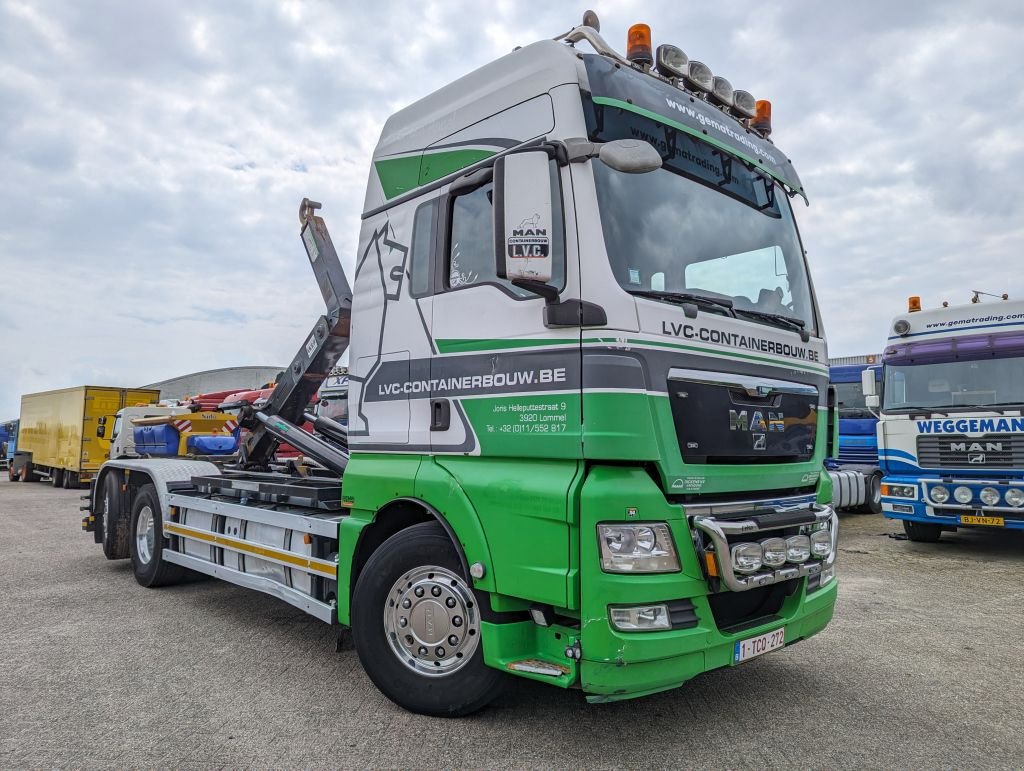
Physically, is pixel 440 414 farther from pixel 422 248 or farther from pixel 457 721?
pixel 457 721

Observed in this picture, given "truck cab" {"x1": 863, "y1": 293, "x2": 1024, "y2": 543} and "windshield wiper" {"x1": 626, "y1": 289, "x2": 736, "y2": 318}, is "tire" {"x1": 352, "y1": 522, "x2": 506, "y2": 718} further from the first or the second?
"truck cab" {"x1": 863, "y1": 293, "x2": 1024, "y2": 543}

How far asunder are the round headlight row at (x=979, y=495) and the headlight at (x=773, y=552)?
6535 millimetres

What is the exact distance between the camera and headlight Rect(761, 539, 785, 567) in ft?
11.7

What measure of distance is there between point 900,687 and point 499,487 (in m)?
2.82

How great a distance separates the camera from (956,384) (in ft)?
29.8

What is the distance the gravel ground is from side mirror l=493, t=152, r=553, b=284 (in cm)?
222

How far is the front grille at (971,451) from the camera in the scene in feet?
28.0

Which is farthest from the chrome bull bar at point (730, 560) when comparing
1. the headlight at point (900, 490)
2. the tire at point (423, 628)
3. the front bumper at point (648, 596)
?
the headlight at point (900, 490)

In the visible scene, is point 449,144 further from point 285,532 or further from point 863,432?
point 863,432

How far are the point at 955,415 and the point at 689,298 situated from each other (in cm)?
691

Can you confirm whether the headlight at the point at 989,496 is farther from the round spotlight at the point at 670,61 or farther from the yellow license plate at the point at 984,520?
the round spotlight at the point at 670,61

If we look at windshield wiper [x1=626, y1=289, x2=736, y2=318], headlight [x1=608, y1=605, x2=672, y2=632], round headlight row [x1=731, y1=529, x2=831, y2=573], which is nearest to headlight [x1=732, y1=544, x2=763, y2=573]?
round headlight row [x1=731, y1=529, x2=831, y2=573]

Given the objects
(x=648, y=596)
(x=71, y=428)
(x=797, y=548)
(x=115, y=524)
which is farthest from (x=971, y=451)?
(x=71, y=428)

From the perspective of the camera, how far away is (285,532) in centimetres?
504
